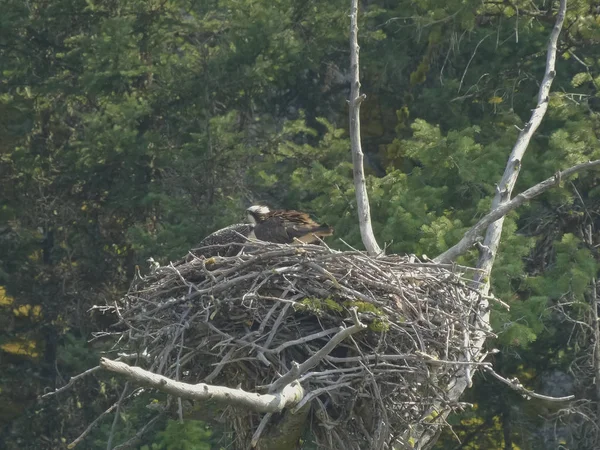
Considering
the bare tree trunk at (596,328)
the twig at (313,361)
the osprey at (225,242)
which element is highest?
the twig at (313,361)

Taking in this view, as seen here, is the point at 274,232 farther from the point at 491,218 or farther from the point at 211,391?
the point at 211,391

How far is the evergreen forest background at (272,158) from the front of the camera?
13062 mm

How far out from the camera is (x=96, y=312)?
17.5 metres

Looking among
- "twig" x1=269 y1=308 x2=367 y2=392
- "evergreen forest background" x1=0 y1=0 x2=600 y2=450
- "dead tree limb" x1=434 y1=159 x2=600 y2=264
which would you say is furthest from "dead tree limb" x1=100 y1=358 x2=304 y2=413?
"evergreen forest background" x1=0 y1=0 x2=600 y2=450

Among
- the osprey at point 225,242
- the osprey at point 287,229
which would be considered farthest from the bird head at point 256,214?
the osprey at point 225,242

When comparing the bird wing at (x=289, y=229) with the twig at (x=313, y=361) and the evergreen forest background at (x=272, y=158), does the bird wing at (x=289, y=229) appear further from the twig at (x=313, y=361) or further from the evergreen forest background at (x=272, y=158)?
the twig at (x=313, y=361)

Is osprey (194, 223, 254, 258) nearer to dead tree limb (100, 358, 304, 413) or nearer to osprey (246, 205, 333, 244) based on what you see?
osprey (246, 205, 333, 244)

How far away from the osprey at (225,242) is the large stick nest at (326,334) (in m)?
1.03

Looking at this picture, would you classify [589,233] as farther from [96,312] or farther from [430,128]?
[96,312]

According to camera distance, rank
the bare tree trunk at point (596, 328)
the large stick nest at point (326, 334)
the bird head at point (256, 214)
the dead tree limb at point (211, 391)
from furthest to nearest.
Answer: the bare tree trunk at point (596, 328)
the bird head at point (256, 214)
the large stick nest at point (326, 334)
the dead tree limb at point (211, 391)

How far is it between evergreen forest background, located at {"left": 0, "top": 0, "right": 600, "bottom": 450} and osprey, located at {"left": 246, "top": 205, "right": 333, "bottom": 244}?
2201mm

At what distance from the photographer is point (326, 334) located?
7.45 m

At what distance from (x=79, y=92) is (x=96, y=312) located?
2.96 m

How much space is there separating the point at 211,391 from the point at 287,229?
12.2 ft
